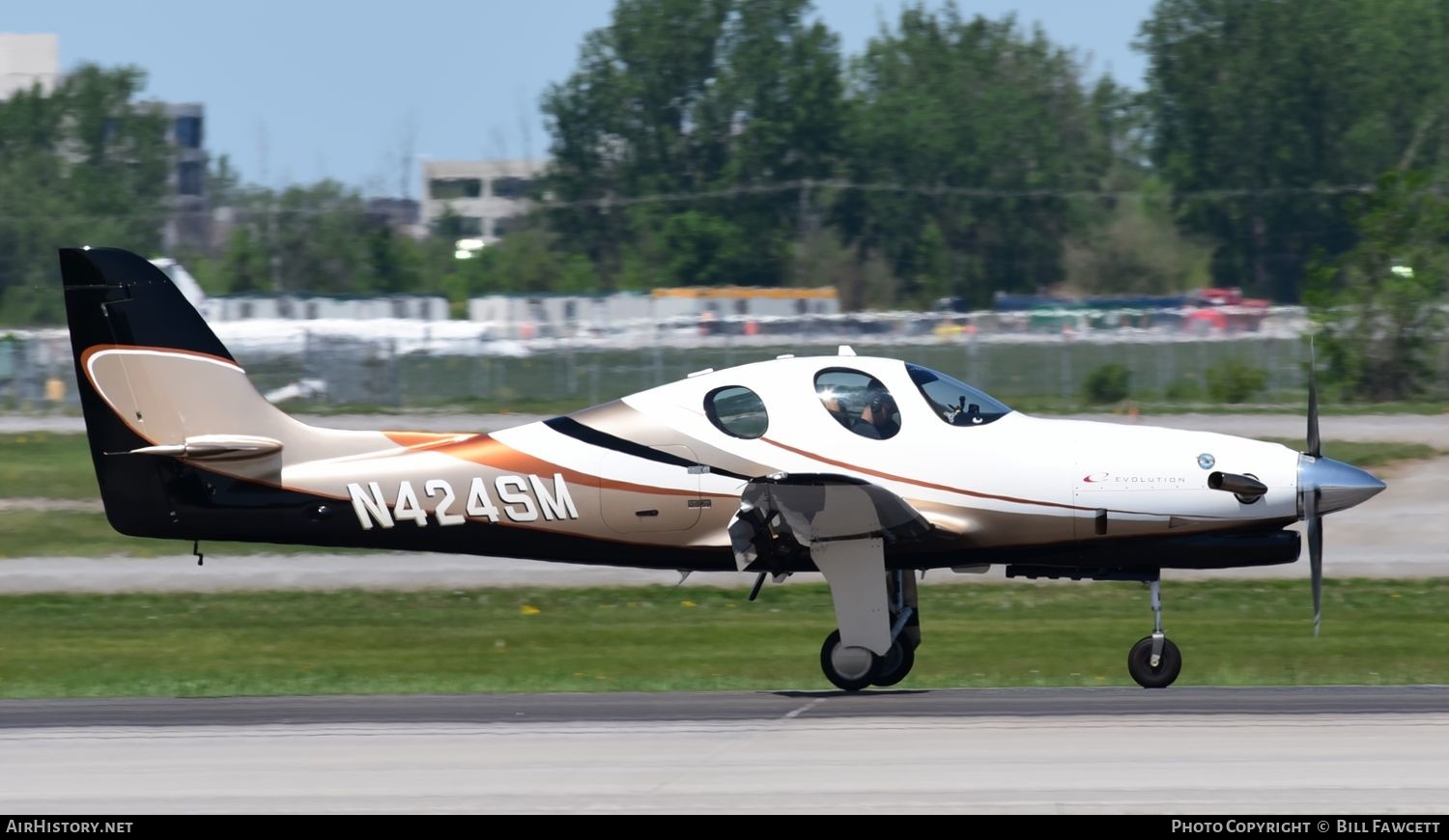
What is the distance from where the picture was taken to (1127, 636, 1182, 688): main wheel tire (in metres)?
14.0

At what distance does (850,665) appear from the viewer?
14320 millimetres

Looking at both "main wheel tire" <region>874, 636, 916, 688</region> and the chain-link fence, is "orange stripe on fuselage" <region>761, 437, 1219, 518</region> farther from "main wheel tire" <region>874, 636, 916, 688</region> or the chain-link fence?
the chain-link fence

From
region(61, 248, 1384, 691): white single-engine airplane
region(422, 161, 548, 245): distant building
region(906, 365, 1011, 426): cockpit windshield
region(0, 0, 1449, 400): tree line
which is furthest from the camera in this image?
region(422, 161, 548, 245): distant building

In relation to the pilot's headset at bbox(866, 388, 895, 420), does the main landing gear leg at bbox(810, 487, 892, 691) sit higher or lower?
lower

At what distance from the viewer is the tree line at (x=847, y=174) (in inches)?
3056

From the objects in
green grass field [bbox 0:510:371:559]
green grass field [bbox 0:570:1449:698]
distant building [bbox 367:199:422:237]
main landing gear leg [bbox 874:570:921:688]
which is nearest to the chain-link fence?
green grass field [bbox 0:510:371:559]

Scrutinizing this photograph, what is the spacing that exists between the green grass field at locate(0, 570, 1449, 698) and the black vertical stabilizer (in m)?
1.88

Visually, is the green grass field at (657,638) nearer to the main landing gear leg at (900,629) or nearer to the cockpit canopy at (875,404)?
the main landing gear leg at (900,629)

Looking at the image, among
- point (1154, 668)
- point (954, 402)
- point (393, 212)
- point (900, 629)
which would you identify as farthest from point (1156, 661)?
point (393, 212)

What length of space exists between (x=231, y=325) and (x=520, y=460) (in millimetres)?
40808

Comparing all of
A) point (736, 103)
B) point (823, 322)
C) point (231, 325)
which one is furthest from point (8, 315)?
point (736, 103)

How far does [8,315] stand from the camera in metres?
63.4

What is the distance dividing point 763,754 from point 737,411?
11.8 ft
